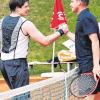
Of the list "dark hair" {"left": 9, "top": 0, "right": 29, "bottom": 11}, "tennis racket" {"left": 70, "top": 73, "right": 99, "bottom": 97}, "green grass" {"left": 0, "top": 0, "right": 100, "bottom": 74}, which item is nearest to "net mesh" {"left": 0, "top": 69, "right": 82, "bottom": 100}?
"tennis racket" {"left": 70, "top": 73, "right": 99, "bottom": 97}

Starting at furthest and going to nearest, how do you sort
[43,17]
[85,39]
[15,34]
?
[43,17], [15,34], [85,39]

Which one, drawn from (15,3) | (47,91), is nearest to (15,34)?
(15,3)

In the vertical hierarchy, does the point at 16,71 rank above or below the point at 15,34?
below

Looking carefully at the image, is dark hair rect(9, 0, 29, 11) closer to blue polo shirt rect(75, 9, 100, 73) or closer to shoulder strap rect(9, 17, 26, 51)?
shoulder strap rect(9, 17, 26, 51)

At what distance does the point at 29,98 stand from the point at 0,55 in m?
0.96

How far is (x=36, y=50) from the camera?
52.0 feet

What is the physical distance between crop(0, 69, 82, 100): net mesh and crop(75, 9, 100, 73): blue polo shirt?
434 millimetres

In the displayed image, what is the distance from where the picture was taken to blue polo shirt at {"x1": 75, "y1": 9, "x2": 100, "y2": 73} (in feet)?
24.0

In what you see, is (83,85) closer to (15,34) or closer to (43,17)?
(15,34)

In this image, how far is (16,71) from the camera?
7562 mm

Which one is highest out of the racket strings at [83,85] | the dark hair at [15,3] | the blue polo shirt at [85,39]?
the dark hair at [15,3]

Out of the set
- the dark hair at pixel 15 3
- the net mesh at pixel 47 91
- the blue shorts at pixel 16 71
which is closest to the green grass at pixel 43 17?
the net mesh at pixel 47 91

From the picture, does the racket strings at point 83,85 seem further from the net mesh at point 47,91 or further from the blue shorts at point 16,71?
the blue shorts at point 16,71

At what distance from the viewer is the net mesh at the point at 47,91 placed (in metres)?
6.61
